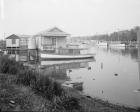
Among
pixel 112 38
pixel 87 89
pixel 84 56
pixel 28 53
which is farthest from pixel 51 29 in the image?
pixel 112 38

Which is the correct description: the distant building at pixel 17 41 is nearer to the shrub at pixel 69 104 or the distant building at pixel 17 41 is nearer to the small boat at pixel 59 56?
the small boat at pixel 59 56

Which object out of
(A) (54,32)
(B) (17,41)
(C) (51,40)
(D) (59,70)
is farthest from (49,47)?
(D) (59,70)

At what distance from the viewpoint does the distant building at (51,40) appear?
30.0m

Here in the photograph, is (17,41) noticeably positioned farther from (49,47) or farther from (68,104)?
(68,104)

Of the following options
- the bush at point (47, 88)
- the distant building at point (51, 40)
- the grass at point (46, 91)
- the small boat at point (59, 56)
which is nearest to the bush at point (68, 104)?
the grass at point (46, 91)

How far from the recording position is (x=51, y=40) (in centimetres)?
3070

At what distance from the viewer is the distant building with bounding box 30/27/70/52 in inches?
1181

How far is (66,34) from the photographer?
31.0 meters

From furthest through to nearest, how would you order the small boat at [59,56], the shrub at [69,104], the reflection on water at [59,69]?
the small boat at [59,56] < the reflection on water at [59,69] < the shrub at [69,104]

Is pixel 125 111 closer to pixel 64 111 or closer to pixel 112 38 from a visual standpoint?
pixel 64 111

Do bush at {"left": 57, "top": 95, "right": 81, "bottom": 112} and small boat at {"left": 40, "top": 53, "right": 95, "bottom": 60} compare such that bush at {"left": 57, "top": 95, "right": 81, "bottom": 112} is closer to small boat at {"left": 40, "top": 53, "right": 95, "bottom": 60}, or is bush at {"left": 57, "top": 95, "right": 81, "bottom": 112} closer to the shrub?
the shrub

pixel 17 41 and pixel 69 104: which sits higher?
pixel 17 41

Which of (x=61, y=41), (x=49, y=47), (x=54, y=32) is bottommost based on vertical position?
(x=49, y=47)

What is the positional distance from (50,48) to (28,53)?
149 inches
